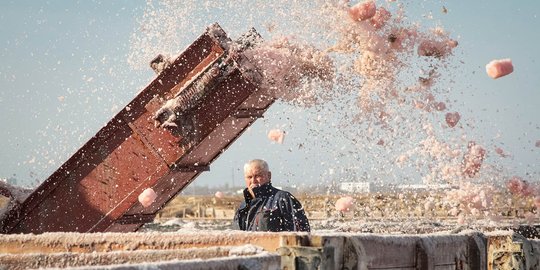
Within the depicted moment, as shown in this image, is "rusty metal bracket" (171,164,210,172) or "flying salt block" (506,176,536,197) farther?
"flying salt block" (506,176,536,197)

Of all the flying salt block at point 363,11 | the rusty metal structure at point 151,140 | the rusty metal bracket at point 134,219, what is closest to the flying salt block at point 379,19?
the flying salt block at point 363,11

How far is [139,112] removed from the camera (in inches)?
363

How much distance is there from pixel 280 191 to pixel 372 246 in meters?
2.99

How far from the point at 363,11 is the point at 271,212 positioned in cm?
314

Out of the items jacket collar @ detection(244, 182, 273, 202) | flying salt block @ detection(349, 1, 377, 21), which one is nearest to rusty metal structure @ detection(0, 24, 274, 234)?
jacket collar @ detection(244, 182, 273, 202)

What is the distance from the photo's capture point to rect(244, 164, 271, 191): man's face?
8797 millimetres

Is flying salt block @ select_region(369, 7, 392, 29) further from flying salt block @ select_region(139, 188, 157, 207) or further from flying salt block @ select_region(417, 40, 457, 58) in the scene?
flying salt block @ select_region(139, 188, 157, 207)

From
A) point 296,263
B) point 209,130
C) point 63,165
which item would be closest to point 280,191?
point 209,130

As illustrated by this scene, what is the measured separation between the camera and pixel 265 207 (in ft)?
27.2

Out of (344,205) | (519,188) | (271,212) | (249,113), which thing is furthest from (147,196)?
(519,188)

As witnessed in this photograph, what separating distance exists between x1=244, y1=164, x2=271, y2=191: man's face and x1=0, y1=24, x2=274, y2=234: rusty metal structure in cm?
75

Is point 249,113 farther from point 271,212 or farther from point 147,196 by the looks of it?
point 271,212

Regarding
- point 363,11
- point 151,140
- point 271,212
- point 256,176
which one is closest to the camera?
point 271,212

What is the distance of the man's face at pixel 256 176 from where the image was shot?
8797mm
